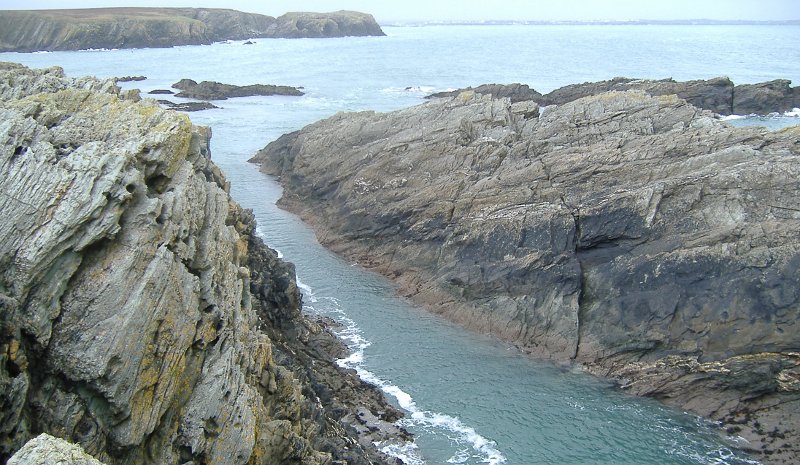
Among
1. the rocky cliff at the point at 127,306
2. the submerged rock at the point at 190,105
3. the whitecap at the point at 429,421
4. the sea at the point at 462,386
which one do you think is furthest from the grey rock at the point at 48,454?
the submerged rock at the point at 190,105

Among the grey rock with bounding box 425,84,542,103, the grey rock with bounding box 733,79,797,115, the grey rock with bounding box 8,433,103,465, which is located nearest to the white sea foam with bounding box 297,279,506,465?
the grey rock with bounding box 8,433,103,465

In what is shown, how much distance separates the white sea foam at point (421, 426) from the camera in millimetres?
30328

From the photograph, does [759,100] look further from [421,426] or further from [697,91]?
[421,426]

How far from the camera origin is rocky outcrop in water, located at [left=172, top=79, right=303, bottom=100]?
374 ft

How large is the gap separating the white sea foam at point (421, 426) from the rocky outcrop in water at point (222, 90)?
83973 mm

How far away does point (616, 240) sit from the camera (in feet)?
135

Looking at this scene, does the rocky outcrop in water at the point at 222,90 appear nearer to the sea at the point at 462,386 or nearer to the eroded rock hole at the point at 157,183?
the sea at the point at 462,386

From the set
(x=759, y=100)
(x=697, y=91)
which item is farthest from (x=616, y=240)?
(x=759, y=100)

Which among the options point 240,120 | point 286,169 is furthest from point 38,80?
point 240,120

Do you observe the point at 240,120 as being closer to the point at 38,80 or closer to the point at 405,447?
the point at 38,80

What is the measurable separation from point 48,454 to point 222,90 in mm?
111007

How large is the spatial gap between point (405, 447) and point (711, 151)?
2599cm

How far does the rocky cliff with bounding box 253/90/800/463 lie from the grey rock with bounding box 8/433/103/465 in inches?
1110

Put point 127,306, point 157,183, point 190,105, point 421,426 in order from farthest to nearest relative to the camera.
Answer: point 190,105
point 421,426
point 157,183
point 127,306
